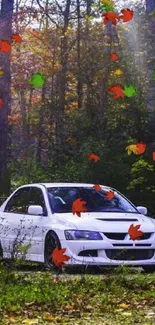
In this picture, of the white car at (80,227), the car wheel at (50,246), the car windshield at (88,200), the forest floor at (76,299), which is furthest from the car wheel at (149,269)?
the forest floor at (76,299)

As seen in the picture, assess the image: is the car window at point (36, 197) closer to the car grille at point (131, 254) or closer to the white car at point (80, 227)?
the white car at point (80, 227)

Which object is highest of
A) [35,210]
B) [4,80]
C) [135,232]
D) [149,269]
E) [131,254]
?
[4,80]

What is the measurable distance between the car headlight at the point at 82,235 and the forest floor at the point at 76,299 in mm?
2162

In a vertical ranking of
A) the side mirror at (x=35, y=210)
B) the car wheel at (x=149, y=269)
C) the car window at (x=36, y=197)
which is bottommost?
the car wheel at (x=149, y=269)

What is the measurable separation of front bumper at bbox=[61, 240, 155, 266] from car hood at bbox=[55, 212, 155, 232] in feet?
0.81

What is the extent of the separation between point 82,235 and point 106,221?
0.58 m

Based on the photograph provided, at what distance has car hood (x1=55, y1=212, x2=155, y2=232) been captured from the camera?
41.2 ft

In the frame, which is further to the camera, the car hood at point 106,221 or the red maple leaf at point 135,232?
the car hood at point 106,221

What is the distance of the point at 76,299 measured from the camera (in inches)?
345

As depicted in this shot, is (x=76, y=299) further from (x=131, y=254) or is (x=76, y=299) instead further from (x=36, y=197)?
(x=36, y=197)

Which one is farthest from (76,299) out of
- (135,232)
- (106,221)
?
(106,221)

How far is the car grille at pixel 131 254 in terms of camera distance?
12.5m

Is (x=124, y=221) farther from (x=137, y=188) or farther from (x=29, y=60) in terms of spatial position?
(x=29, y=60)

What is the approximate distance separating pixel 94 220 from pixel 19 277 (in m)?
3.34
